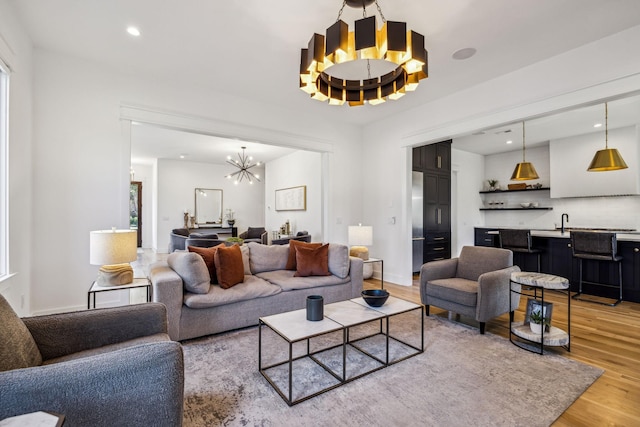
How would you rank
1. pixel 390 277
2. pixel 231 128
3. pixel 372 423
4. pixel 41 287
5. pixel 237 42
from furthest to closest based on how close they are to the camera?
pixel 390 277 → pixel 231 128 → pixel 41 287 → pixel 237 42 → pixel 372 423

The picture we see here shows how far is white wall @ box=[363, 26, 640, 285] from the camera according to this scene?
2.90 metres

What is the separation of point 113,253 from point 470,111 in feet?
14.4

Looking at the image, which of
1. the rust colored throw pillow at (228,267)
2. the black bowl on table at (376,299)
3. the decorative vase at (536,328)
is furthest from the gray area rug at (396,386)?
the rust colored throw pillow at (228,267)

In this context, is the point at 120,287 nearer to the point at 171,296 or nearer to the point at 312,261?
the point at 171,296

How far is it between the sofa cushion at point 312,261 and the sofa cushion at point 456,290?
4.00ft

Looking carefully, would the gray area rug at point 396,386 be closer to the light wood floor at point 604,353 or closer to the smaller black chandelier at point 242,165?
the light wood floor at point 604,353

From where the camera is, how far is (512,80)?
360cm

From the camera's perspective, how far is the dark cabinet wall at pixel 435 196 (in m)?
5.69

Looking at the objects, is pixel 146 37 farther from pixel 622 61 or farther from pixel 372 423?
pixel 622 61

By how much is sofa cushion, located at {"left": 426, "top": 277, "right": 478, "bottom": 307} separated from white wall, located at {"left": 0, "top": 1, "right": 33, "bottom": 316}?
389 cm

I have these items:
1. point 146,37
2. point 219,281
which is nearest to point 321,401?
point 219,281

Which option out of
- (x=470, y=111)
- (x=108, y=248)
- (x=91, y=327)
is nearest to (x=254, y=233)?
(x=108, y=248)

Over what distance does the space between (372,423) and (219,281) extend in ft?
6.45

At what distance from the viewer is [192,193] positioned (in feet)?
30.7
